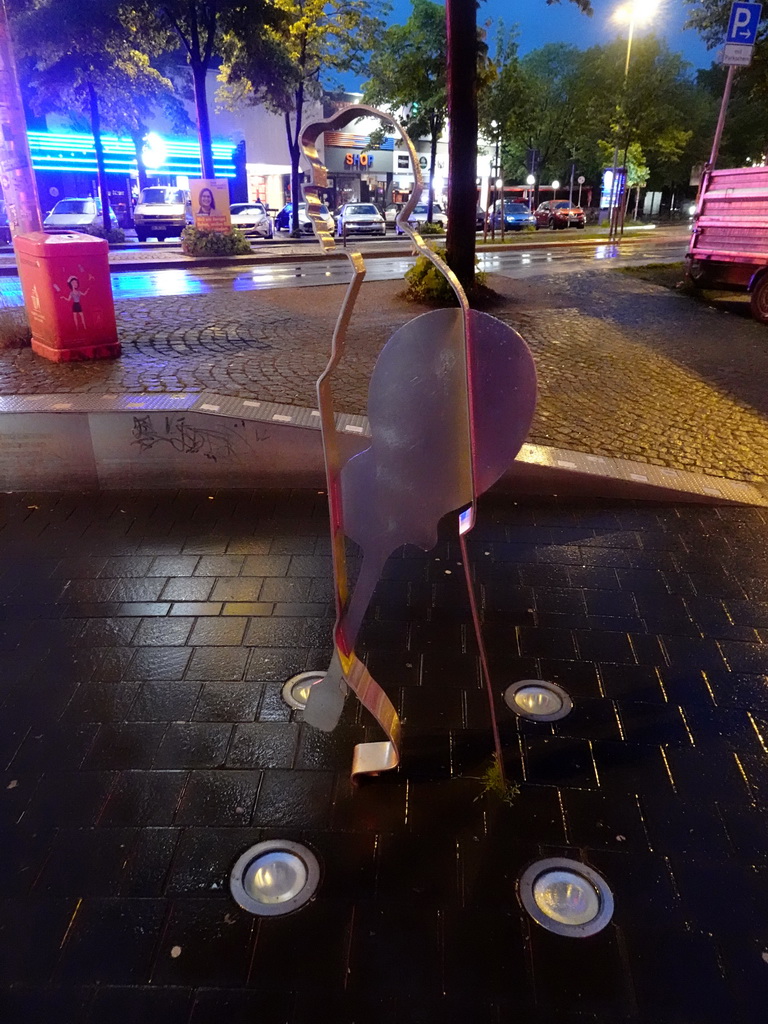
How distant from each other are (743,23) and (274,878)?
1533 centimetres

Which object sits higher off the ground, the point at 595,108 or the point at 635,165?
the point at 595,108

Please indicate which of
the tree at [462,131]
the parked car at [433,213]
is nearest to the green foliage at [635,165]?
the parked car at [433,213]

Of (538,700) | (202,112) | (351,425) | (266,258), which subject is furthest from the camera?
(202,112)

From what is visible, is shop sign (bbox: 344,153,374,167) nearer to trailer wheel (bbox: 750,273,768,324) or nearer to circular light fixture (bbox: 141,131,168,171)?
circular light fixture (bbox: 141,131,168,171)

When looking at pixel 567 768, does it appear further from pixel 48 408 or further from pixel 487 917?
pixel 48 408

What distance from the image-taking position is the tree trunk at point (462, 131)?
9703mm

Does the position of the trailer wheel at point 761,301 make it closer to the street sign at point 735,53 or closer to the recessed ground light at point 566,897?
the street sign at point 735,53

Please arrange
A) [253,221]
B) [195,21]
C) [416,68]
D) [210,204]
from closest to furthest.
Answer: [195,21] → [210,204] → [416,68] → [253,221]

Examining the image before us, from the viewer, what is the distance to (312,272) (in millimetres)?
17859

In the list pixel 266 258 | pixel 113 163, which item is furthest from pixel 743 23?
pixel 113 163

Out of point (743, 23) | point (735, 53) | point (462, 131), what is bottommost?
point (462, 131)

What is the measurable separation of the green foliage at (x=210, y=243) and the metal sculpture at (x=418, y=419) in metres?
20.7

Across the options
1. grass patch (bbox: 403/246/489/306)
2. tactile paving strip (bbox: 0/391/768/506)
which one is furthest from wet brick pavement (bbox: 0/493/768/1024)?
grass patch (bbox: 403/246/489/306)

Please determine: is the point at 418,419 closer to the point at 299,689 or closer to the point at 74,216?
the point at 299,689
